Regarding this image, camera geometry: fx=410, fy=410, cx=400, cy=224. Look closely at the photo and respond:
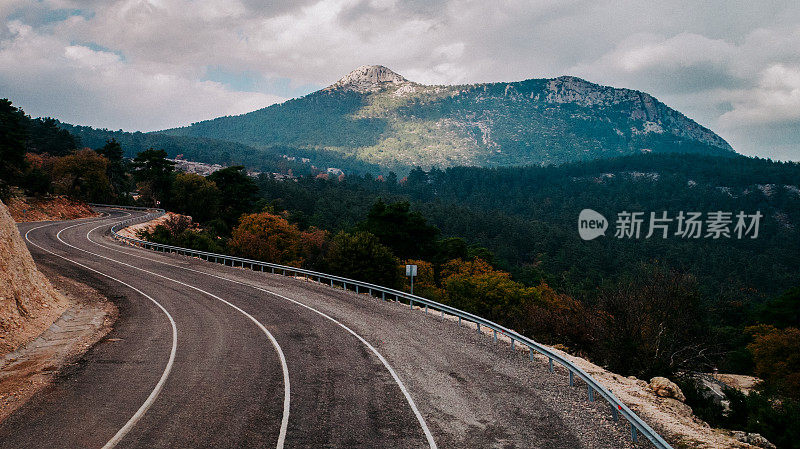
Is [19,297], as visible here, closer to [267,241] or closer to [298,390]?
[298,390]

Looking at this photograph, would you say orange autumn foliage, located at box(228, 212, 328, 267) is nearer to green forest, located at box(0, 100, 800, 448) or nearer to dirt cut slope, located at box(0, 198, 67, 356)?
green forest, located at box(0, 100, 800, 448)

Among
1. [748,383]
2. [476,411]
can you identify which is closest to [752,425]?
[476,411]

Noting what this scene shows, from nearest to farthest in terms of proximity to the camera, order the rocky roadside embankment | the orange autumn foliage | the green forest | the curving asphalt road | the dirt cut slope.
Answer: the curving asphalt road < the rocky roadside embankment < the dirt cut slope < the green forest < the orange autumn foliage

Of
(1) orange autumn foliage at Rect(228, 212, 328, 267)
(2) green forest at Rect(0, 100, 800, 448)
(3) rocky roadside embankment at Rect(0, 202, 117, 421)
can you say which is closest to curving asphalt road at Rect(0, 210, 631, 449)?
(3) rocky roadside embankment at Rect(0, 202, 117, 421)

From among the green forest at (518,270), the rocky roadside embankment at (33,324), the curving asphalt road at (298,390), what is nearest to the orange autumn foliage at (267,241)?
the green forest at (518,270)

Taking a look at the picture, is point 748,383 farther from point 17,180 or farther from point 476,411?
point 17,180

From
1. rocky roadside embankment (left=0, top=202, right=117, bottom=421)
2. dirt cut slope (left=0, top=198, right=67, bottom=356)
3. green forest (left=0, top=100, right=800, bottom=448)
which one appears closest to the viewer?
rocky roadside embankment (left=0, top=202, right=117, bottom=421)

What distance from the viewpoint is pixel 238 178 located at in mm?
72125

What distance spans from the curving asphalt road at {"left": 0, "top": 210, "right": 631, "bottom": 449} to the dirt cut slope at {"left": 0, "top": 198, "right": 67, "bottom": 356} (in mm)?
2467

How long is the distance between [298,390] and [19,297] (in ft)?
41.6

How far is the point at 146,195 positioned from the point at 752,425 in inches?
3512

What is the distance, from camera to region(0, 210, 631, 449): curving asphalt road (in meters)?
8.34

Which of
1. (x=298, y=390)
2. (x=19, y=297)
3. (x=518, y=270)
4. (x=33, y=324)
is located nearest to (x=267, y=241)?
(x=19, y=297)

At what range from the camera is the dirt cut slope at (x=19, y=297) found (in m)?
13.8
